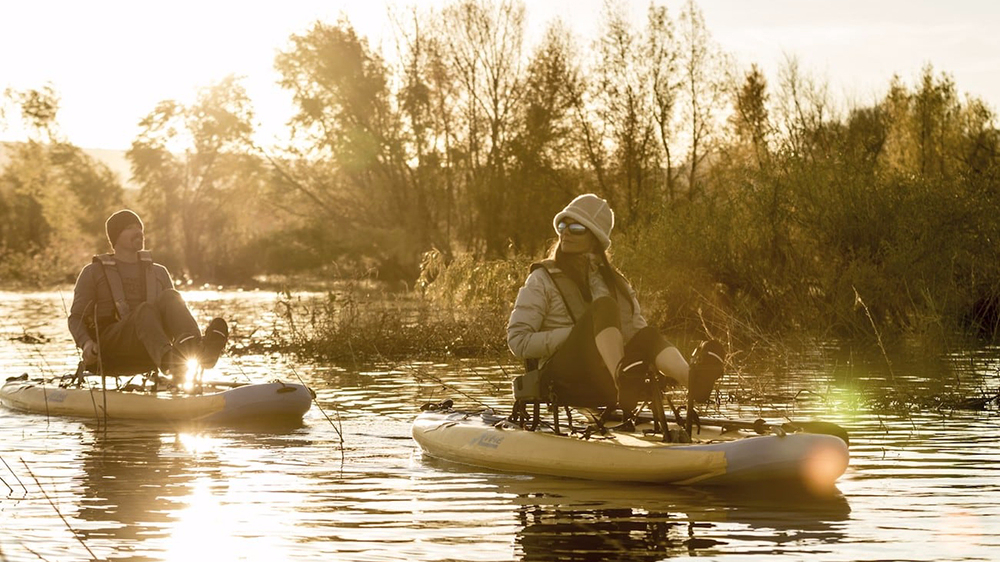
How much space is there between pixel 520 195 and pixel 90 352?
27.0m

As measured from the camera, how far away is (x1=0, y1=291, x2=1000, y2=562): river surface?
6.31 meters

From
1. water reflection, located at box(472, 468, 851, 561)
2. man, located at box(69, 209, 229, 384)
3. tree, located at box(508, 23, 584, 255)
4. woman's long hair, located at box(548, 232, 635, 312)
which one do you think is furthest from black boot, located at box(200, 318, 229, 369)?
tree, located at box(508, 23, 584, 255)

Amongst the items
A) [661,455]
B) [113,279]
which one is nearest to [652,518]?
[661,455]

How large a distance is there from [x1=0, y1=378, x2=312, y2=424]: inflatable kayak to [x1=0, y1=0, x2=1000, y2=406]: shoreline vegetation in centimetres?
307

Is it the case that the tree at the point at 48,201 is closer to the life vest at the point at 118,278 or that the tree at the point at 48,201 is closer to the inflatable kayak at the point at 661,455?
the life vest at the point at 118,278

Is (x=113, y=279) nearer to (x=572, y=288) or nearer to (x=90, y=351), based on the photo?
(x=90, y=351)

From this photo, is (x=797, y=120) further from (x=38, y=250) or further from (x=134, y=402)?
(x=38, y=250)

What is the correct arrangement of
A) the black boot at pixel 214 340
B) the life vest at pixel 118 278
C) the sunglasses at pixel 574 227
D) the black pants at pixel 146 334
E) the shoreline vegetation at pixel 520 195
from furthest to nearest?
the shoreline vegetation at pixel 520 195 → the life vest at pixel 118 278 → the black pants at pixel 146 334 → the black boot at pixel 214 340 → the sunglasses at pixel 574 227

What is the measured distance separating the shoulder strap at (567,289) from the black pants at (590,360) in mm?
278

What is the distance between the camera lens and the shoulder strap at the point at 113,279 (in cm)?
1104

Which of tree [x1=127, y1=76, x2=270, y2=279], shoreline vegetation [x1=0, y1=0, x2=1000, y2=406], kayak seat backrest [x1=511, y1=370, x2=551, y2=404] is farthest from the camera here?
tree [x1=127, y1=76, x2=270, y2=279]

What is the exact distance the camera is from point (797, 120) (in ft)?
117

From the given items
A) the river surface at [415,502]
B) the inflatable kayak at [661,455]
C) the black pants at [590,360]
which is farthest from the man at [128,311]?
the black pants at [590,360]

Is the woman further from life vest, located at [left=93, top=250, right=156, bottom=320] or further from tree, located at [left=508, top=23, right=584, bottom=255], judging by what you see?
tree, located at [left=508, top=23, right=584, bottom=255]
